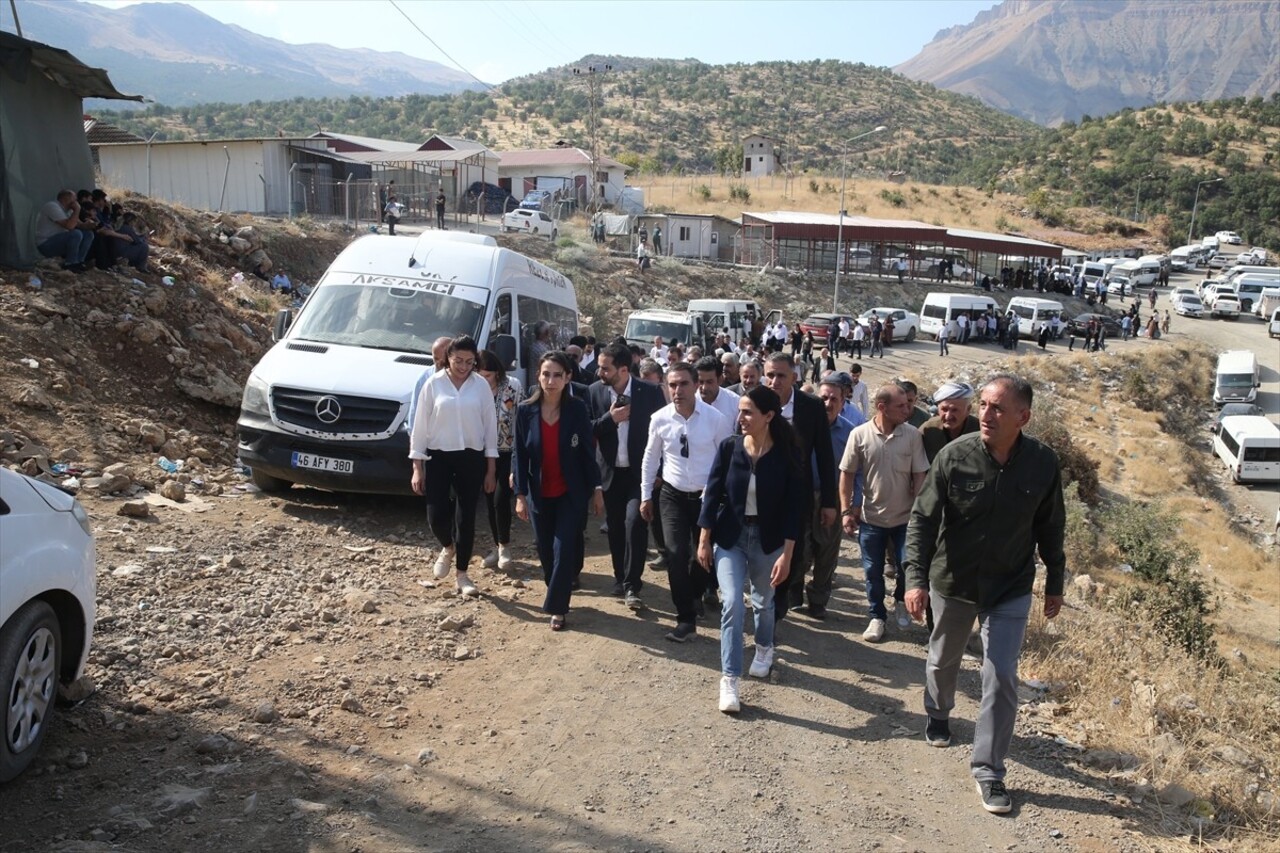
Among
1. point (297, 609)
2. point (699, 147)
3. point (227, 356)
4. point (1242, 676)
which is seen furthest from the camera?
point (699, 147)

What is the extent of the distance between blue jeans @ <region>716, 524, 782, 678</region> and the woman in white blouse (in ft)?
6.74

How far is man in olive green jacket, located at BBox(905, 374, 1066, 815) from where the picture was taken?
13.8 feet

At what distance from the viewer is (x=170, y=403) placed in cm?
1042

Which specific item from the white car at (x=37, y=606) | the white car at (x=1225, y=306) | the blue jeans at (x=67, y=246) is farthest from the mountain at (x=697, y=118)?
the white car at (x=37, y=606)

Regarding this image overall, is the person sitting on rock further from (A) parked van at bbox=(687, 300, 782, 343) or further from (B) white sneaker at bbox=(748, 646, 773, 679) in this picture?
(A) parked van at bbox=(687, 300, 782, 343)

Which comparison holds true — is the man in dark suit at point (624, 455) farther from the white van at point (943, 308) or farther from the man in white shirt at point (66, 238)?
the white van at point (943, 308)

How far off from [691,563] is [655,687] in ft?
3.42

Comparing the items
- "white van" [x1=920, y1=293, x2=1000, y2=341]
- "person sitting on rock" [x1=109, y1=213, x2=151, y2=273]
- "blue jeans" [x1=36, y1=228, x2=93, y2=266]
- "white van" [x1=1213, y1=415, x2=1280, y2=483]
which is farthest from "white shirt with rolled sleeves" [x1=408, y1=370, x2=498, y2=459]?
"white van" [x1=920, y1=293, x2=1000, y2=341]

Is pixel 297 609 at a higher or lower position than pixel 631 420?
lower

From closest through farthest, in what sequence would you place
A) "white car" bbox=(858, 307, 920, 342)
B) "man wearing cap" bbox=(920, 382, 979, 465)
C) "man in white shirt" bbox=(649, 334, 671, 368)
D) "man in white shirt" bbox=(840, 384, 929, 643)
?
"man wearing cap" bbox=(920, 382, 979, 465) → "man in white shirt" bbox=(840, 384, 929, 643) → "man in white shirt" bbox=(649, 334, 671, 368) → "white car" bbox=(858, 307, 920, 342)

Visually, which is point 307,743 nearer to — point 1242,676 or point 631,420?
point 631,420

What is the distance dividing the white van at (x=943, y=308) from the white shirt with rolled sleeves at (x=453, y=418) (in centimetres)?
3605

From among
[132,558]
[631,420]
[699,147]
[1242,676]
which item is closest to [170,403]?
[132,558]

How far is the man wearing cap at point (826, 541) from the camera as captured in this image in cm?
689
